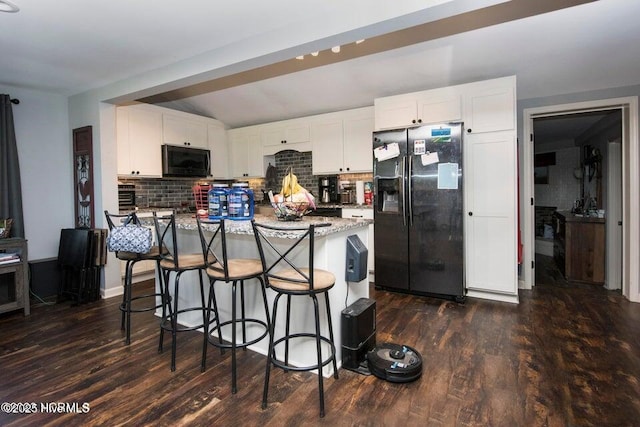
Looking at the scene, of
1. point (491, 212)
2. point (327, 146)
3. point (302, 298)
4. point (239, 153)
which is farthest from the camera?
point (239, 153)

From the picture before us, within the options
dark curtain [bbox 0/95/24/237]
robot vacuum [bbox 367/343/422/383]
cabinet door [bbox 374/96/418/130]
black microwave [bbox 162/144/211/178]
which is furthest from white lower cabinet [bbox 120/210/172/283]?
robot vacuum [bbox 367/343/422/383]

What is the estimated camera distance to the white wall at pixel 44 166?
3.89 metres

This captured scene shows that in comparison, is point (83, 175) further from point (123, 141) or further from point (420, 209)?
point (420, 209)

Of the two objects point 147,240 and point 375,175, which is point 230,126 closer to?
point 375,175

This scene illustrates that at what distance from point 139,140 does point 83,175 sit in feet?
2.50

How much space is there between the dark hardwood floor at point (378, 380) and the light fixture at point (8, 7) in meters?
2.34

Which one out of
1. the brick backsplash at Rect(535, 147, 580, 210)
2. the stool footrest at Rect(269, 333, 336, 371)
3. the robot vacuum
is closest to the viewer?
the stool footrest at Rect(269, 333, 336, 371)

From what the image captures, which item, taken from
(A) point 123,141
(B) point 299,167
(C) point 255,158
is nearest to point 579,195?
(B) point 299,167

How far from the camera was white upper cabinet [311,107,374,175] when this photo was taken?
4.57m

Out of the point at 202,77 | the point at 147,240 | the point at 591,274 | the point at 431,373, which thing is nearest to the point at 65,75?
the point at 202,77

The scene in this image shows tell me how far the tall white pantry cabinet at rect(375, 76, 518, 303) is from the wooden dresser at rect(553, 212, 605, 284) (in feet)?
4.81

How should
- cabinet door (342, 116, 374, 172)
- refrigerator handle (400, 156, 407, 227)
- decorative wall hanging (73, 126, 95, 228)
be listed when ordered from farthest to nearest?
cabinet door (342, 116, 374, 172)
decorative wall hanging (73, 126, 95, 228)
refrigerator handle (400, 156, 407, 227)

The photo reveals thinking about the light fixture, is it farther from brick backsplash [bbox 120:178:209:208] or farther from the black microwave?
brick backsplash [bbox 120:178:209:208]

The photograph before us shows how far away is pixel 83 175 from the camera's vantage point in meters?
4.10
